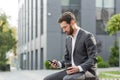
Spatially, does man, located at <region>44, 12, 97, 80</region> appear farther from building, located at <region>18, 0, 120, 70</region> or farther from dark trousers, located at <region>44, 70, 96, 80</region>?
building, located at <region>18, 0, 120, 70</region>

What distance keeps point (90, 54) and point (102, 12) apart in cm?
4372

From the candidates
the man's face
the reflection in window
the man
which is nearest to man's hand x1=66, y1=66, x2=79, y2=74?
the man

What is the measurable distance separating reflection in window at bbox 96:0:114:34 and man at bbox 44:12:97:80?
43.0 m

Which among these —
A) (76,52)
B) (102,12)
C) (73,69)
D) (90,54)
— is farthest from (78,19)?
(73,69)

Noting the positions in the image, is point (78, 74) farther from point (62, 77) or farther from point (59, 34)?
point (59, 34)

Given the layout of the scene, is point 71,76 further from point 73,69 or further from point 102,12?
point 102,12

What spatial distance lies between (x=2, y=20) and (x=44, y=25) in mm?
12832

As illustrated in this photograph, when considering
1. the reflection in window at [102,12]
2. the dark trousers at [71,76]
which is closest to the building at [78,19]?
the reflection in window at [102,12]

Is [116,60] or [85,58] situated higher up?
[85,58]

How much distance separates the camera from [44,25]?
157 ft

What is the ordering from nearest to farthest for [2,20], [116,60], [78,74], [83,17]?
[78,74] < [116,60] < [83,17] < [2,20]

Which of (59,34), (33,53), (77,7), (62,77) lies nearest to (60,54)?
(59,34)

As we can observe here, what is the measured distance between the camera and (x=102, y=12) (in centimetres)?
4831

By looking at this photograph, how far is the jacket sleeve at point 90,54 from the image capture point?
4.87 m
